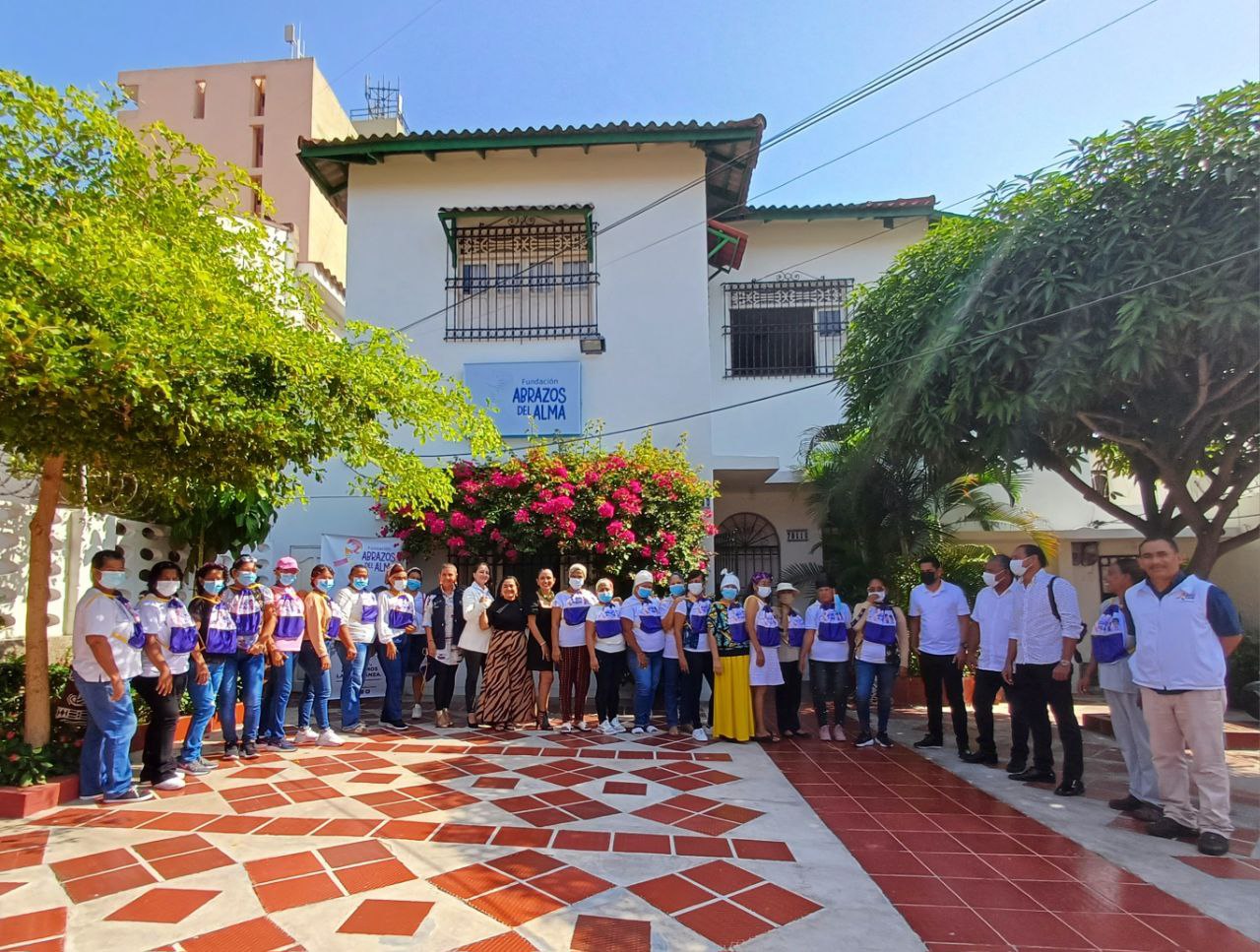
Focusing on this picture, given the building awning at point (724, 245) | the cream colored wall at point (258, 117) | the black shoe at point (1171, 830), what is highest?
the cream colored wall at point (258, 117)

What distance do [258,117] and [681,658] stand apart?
27476 mm

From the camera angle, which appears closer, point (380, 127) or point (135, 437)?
point (135, 437)

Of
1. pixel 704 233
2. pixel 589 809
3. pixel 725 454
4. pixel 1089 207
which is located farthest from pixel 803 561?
pixel 589 809

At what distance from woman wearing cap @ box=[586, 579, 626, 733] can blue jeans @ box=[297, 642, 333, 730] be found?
7.93ft

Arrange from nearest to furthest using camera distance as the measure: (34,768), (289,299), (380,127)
A: (34,768) → (289,299) → (380,127)

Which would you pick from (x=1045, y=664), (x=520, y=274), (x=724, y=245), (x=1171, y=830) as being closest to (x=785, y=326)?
(x=724, y=245)

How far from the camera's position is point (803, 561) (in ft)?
41.4

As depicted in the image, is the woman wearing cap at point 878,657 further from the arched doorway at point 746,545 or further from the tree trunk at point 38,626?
the tree trunk at point 38,626

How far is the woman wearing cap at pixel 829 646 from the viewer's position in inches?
299

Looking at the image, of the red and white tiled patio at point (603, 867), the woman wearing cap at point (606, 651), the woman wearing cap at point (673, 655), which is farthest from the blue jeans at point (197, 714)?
the woman wearing cap at point (673, 655)

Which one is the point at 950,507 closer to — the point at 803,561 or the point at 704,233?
the point at 803,561

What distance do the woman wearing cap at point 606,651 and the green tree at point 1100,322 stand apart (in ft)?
10.7

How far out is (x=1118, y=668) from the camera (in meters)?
5.45

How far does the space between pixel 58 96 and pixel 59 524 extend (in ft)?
12.4
